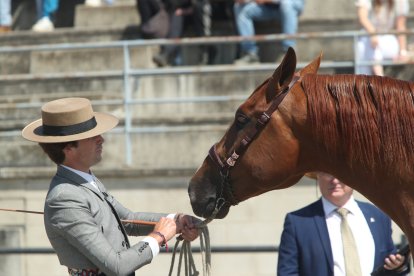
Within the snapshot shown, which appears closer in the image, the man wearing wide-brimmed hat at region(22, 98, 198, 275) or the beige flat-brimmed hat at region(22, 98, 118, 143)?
the man wearing wide-brimmed hat at region(22, 98, 198, 275)

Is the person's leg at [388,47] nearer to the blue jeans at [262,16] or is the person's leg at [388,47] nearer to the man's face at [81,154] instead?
the blue jeans at [262,16]

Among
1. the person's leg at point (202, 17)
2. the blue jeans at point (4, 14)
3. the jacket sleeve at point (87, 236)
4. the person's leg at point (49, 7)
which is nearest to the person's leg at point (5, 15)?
the blue jeans at point (4, 14)

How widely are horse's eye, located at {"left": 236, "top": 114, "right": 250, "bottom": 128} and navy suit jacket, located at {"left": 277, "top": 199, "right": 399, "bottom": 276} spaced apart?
130cm

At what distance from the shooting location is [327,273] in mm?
5414

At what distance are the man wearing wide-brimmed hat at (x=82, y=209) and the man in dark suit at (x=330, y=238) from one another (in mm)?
1012

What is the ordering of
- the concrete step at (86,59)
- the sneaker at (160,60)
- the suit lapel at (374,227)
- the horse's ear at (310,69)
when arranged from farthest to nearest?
1. the concrete step at (86,59)
2. the sneaker at (160,60)
3. the suit lapel at (374,227)
4. the horse's ear at (310,69)

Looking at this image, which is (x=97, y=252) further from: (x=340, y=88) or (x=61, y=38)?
(x=61, y=38)

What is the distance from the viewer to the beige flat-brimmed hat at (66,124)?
4.41 metres

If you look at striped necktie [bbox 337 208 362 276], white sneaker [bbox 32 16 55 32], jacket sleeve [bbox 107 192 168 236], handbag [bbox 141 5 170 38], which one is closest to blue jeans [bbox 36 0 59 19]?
white sneaker [bbox 32 16 55 32]

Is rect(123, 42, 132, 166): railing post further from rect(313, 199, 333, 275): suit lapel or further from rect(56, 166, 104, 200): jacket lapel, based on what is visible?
rect(56, 166, 104, 200): jacket lapel

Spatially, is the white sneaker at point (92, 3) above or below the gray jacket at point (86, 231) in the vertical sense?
above

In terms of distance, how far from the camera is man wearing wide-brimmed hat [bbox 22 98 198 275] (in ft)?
14.0

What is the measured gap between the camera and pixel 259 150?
14.0ft

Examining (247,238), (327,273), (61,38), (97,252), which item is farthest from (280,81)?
(61,38)
